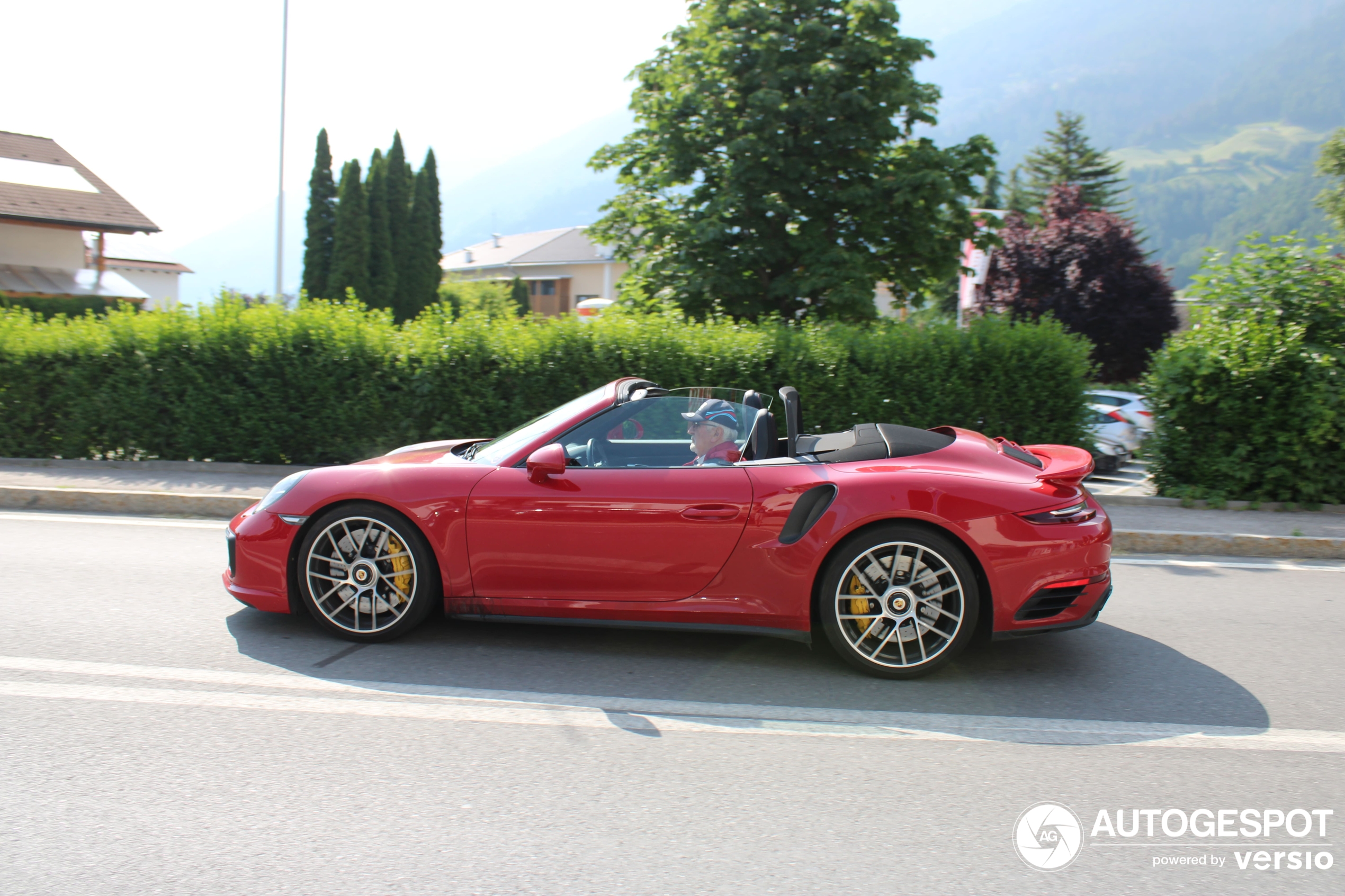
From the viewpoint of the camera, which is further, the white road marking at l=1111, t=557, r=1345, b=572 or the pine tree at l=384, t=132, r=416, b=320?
the pine tree at l=384, t=132, r=416, b=320

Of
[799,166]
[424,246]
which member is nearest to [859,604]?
[799,166]

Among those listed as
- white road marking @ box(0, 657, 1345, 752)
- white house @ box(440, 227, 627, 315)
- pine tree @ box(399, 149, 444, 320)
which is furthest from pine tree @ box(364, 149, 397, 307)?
white road marking @ box(0, 657, 1345, 752)

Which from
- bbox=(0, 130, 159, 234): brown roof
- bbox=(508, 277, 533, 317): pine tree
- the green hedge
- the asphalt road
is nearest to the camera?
the asphalt road

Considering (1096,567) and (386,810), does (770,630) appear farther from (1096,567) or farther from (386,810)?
(386,810)

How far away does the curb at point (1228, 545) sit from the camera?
305 inches

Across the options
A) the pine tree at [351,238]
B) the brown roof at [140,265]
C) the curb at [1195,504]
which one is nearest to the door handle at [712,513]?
the curb at [1195,504]

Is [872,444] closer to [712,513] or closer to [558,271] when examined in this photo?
[712,513]

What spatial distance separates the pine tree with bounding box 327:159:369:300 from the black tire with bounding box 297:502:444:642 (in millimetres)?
46321

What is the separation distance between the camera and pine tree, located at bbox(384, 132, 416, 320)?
51.7 meters

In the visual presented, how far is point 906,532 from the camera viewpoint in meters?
4.26

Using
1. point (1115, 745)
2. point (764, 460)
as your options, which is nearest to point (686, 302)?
point (764, 460)

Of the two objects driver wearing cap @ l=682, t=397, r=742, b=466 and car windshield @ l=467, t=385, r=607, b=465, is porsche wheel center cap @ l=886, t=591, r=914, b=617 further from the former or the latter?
car windshield @ l=467, t=385, r=607, b=465

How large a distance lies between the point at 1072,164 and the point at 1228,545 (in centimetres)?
6567

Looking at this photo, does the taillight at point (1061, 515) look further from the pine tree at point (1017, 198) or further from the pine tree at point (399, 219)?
the pine tree at point (1017, 198)
